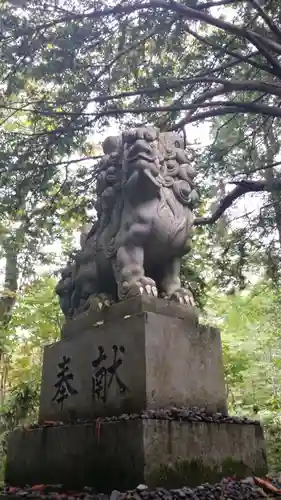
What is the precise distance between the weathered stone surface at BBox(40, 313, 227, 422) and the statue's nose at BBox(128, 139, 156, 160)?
47.7 inches

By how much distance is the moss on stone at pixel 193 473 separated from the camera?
8.81ft

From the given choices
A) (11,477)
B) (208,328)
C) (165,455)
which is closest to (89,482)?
(165,455)

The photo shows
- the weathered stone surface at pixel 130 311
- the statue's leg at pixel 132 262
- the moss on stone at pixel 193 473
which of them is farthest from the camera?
the statue's leg at pixel 132 262

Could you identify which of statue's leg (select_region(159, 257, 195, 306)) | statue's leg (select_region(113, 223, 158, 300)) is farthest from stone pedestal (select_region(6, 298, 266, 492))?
statue's leg (select_region(159, 257, 195, 306))

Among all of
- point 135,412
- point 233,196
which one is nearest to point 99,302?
point 135,412

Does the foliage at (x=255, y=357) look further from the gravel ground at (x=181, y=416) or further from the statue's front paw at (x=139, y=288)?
the statue's front paw at (x=139, y=288)

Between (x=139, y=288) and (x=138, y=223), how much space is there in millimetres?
491

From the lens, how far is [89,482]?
294 centimetres

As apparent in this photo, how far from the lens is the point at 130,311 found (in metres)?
3.34

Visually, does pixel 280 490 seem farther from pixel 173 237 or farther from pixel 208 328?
pixel 173 237

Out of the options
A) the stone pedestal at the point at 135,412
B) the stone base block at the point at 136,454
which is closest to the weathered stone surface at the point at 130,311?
the stone pedestal at the point at 135,412

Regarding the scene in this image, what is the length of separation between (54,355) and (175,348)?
1106 mm

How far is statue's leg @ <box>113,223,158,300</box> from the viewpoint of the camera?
3.45 metres

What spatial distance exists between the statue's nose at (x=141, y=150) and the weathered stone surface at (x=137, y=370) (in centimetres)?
121
